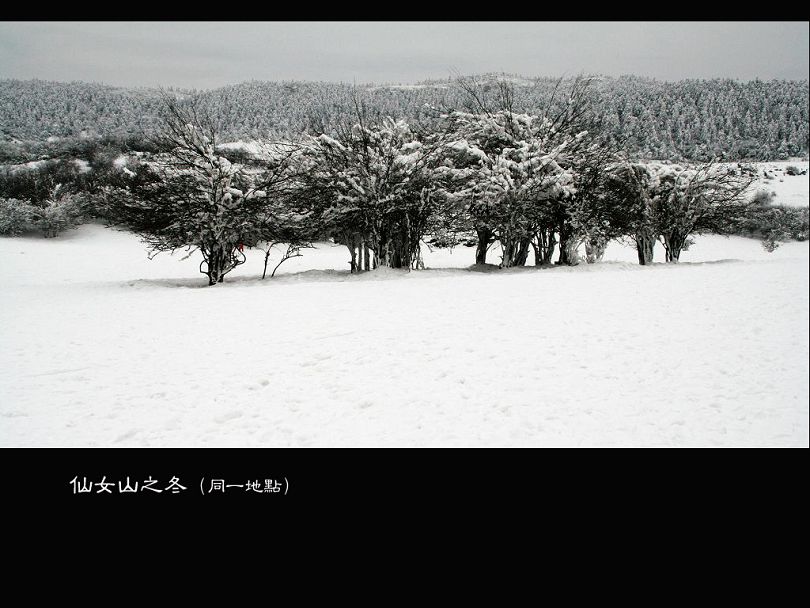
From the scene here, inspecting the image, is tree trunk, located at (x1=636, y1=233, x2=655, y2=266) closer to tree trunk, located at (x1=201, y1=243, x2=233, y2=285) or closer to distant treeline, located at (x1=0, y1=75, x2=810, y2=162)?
distant treeline, located at (x1=0, y1=75, x2=810, y2=162)

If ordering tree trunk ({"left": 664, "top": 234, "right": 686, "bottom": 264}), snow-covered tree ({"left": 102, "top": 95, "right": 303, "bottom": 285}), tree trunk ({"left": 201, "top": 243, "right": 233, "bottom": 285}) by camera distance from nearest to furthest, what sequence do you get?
snow-covered tree ({"left": 102, "top": 95, "right": 303, "bottom": 285})
tree trunk ({"left": 201, "top": 243, "right": 233, "bottom": 285})
tree trunk ({"left": 664, "top": 234, "right": 686, "bottom": 264})

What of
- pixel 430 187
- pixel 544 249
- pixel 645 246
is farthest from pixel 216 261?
pixel 645 246

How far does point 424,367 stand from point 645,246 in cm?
1579

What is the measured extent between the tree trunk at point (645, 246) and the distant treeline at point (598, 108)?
2961mm

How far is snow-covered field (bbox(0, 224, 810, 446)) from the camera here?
4516 millimetres

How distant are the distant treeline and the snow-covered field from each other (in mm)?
2831

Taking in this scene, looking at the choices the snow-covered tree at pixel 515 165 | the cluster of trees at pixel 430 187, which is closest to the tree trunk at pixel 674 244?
the cluster of trees at pixel 430 187

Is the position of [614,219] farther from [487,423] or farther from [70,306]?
[70,306]

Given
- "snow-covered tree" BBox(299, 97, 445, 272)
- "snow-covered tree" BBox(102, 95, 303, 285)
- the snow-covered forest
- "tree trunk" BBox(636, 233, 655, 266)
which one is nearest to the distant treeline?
A: the snow-covered forest

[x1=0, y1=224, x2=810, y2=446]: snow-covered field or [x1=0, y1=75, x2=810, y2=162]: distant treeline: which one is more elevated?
[x1=0, y1=75, x2=810, y2=162]: distant treeline

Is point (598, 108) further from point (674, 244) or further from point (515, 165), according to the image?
point (515, 165)

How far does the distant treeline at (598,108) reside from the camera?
941 centimetres

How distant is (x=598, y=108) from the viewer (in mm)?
19969

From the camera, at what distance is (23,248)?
78.0 ft
